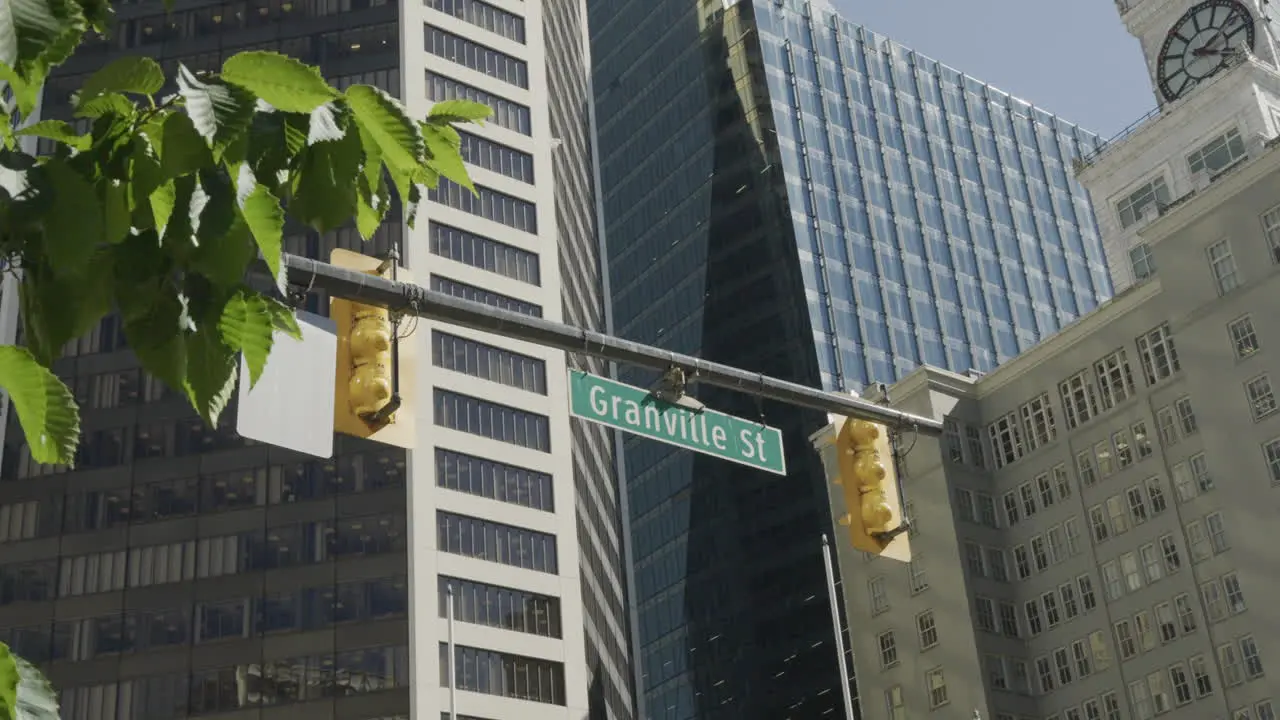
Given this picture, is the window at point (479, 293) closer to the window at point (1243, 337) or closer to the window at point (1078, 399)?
the window at point (1078, 399)

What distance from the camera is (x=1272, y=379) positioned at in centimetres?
8838

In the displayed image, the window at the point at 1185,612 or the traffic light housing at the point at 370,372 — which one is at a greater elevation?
the window at the point at 1185,612

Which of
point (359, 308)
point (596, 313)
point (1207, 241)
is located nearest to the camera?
point (359, 308)

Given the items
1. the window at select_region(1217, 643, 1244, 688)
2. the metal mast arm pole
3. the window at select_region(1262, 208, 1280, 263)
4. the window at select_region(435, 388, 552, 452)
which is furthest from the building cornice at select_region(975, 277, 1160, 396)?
the metal mast arm pole

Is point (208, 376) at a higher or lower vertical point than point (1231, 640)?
lower

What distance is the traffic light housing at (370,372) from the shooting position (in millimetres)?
14891

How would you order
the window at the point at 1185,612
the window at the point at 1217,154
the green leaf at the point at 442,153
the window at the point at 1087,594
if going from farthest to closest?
1. the window at the point at 1217,154
2. the window at the point at 1087,594
3. the window at the point at 1185,612
4. the green leaf at the point at 442,153

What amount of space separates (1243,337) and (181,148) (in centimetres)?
9129

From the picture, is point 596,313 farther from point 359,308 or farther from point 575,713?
point 359,308

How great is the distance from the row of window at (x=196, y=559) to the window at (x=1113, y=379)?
42.5 metres

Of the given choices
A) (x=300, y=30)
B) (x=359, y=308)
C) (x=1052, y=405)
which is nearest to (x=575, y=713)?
(x=1052, y=405)

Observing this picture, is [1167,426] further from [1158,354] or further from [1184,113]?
[1184,113]

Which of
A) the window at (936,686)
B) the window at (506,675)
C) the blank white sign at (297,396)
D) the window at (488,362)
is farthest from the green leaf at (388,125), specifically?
the window at (488,362)

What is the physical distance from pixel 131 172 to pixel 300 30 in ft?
434
